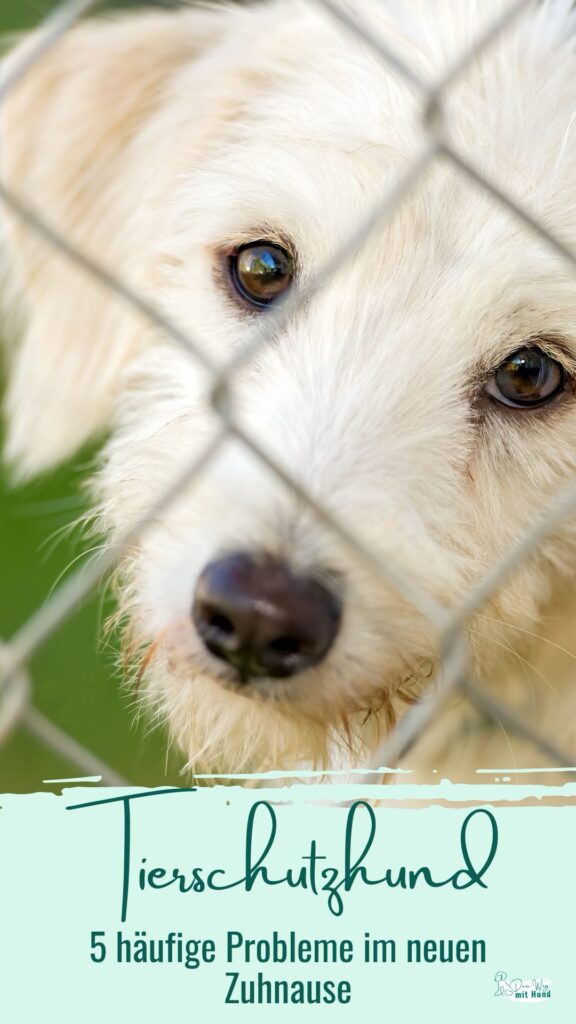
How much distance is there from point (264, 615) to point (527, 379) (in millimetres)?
666

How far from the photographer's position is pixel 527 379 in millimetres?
1620

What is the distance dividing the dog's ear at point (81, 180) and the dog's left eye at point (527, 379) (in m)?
0.76

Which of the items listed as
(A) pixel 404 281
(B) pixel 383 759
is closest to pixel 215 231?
(A) pixel 404 281

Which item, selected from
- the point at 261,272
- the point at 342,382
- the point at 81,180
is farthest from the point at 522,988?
the point at 81,180

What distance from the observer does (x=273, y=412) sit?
144 centimetres

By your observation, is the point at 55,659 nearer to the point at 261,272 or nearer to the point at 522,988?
the point at 261,272

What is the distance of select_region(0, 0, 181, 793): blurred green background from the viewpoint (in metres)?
2.46

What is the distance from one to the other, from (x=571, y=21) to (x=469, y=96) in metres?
0.32

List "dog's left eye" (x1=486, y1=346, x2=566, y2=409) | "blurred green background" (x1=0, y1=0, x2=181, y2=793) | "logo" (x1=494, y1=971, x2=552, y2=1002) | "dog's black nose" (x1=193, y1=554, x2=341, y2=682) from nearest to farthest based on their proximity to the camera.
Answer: "dog's black nose" (x1=193, y1=554, x2=341, y2=682), "logo" (x1=494, y1=971, x2=552, y2=1002), "dog's left eye" (x1=486, y1=346, x2=566, y2=409), "blurred green background" (x1=0, y1=0, x2=181, y2=793)

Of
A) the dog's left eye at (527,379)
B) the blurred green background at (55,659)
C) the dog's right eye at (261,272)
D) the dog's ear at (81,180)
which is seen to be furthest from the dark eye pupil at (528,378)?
the blurred green background at (55,659)

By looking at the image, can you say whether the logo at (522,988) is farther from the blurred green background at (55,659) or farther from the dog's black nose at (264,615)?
the blurred green background at (55,659)

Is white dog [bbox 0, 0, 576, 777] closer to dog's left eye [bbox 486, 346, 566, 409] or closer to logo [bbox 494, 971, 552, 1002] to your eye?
dog's left eye [bbox 486, 346, 566, 409]

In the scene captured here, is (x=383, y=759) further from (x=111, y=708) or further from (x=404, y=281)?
(x=111, y=708)

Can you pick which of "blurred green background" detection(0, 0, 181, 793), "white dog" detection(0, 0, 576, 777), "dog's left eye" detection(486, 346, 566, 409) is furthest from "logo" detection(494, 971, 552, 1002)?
"blurred green background" detection(0, 0, 181, 793)
